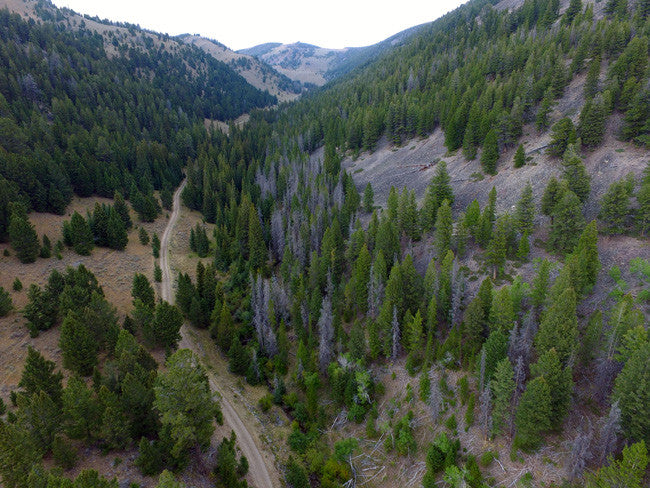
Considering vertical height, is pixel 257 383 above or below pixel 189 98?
below

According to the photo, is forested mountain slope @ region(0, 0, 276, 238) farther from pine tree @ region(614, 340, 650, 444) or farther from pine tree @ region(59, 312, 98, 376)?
pine tree @ region(614, 340, 650, 444)

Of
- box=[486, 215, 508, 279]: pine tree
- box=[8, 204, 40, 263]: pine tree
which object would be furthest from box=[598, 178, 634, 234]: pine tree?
box=[8, 204, 40, 263]: pine tree

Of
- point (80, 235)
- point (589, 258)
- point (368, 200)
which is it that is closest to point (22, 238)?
point (80, 235)

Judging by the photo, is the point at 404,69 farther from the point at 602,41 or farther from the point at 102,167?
the point at 102,167

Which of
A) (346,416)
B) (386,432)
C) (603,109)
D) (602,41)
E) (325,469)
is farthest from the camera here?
(602,41)

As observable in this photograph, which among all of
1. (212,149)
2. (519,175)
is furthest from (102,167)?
(519,175)

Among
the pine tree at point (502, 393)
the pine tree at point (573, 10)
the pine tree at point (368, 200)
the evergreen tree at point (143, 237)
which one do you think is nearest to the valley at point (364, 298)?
the pine tree at point (502, 393)

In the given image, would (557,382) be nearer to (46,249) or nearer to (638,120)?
(638,120)
